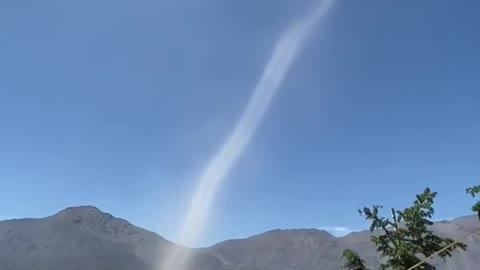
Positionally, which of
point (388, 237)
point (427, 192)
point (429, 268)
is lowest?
point (429, 268)

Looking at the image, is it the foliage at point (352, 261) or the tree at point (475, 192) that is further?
the foliage at point (352, 261)

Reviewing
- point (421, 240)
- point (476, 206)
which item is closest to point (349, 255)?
point (421, 240)

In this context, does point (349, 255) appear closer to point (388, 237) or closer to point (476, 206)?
point (388, 237)

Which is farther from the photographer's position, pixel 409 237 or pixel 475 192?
pixel 409 237

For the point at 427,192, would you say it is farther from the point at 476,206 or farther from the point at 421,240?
the point at 476,206

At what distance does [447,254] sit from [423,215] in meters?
2.39

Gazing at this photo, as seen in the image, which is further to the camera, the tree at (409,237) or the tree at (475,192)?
the tree at (409,237)

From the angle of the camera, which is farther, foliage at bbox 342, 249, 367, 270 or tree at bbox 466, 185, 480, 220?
foliage at bbox 342, 249, 367, 270

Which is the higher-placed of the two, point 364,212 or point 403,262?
point 364,212

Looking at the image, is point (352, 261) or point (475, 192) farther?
point (352, 261)

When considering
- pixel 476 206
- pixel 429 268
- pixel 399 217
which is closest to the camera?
pixel 476 206

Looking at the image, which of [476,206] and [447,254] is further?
[447,254]

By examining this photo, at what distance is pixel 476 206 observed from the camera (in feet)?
67.0

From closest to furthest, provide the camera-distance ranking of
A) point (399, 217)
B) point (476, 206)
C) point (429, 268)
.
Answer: point (476, 206) → point (429, 268) → point (399, 217)
